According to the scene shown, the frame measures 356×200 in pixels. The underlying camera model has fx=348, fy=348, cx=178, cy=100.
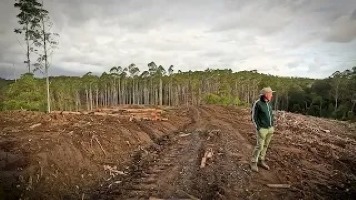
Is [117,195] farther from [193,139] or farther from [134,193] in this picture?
[193,139]

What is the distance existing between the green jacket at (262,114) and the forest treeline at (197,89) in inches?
1660

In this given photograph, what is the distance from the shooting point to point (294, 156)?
9609 mm

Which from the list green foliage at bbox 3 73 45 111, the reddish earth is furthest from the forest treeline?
the reddish earth

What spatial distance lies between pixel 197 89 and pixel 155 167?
71.1 meters

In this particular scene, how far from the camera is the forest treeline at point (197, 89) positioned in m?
53.8

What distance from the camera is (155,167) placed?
890 cm

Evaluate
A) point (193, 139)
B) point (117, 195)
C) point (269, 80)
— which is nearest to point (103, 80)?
point (269, 80)

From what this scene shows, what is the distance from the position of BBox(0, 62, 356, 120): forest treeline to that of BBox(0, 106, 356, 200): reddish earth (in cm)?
3954

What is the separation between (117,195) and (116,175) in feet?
5.53

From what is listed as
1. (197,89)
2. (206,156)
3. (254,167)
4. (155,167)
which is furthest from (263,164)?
(197,89)

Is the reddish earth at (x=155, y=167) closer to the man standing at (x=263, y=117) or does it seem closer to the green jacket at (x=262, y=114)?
the man standing at (x=263, y=117)

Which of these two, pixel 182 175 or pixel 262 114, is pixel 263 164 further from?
pixel 182 175

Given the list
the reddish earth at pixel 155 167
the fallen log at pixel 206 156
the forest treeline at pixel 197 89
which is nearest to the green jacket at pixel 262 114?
the reddish earth at pixel 155 167

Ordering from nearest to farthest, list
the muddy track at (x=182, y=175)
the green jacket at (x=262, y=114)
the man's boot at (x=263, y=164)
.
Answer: the muddy track at (x=182, y=175), the green jacket at (x=262, y=114), the man's boot at (x=263, y=164)
